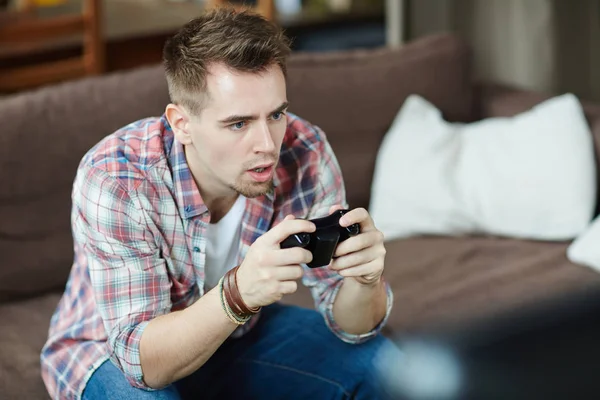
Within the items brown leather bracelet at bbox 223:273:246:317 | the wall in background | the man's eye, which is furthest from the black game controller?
the wall in background

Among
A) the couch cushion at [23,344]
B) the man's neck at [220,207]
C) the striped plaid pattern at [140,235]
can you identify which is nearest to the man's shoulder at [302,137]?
the striped plaid pattern at [140,235]

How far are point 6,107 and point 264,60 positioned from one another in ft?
2.78

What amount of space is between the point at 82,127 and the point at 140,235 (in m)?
0.66

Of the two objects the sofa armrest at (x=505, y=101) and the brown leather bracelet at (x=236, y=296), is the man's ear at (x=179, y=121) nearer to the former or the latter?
the brown leather bracelet at (x=236, y=296)

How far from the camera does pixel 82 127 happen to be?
2031mm

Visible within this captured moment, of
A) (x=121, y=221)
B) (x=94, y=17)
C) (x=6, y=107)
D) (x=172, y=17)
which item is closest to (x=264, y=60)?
(x=121, y=221)

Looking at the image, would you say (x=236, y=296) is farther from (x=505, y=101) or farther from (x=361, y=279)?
(x=505, y=101)

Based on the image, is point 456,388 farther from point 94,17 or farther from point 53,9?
point 53,9

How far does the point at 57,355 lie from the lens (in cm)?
159

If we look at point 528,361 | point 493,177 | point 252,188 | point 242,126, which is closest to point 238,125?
point 242,126

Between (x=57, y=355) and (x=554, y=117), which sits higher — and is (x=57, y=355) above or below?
below

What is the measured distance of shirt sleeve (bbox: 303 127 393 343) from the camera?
1605mm

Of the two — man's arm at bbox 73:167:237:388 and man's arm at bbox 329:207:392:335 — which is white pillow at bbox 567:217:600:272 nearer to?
man's arm at bbox 329:207:392:335

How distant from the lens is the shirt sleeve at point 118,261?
1440 millimetres
